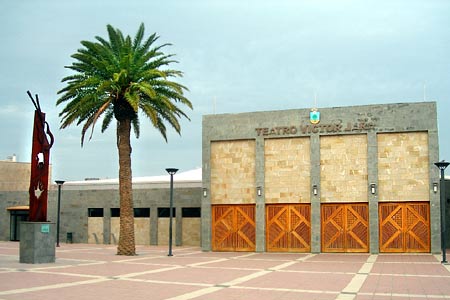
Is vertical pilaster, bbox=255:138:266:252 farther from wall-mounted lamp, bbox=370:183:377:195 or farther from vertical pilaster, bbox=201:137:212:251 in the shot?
wall-mounted lamp, bbox=370:183:377:195

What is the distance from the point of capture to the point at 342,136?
32.2 metres

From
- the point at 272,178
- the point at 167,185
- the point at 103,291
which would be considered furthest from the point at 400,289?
the point at 167,185

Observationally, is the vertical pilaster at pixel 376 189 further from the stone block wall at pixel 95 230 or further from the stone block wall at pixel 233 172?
the stone block wall at pixel 95 230

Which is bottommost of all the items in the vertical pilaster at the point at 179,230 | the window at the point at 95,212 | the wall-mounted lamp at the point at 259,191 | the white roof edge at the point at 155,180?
the vertical pilaster at the point at 179,230

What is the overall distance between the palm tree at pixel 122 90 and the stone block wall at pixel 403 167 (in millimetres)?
11882

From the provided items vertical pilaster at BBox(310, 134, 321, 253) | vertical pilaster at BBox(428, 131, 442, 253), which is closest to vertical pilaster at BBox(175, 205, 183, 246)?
vertical pilaster at BBox(310, 134, 321, 253)

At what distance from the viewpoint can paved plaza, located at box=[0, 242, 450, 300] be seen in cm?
1505

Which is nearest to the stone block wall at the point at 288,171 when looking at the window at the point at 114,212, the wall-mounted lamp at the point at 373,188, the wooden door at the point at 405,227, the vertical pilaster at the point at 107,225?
the wall-mounted lamp at the point at 373,188

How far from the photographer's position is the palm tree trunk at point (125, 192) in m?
29.9

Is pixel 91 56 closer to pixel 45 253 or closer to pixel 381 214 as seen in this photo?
pixel 45 253

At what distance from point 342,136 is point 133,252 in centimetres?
1326

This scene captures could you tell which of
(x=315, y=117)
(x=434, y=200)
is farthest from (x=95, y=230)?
(x=434, y=200)

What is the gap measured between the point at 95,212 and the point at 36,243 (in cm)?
1889

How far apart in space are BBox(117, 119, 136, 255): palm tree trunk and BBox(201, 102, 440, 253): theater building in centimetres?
554
